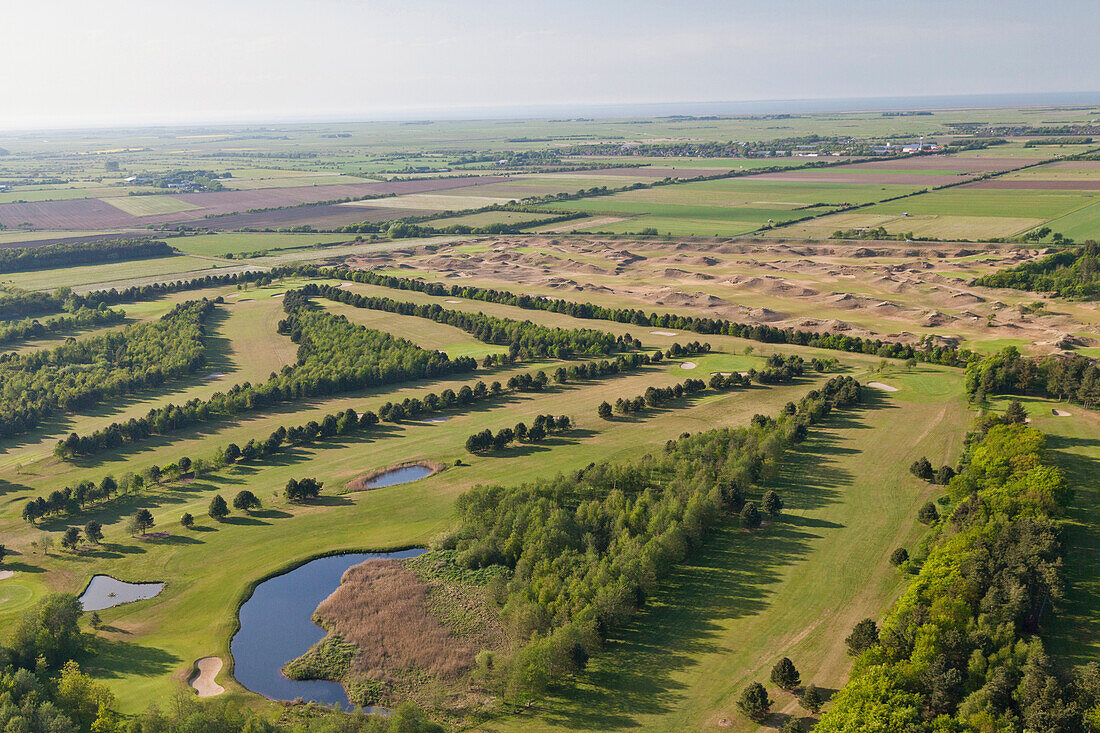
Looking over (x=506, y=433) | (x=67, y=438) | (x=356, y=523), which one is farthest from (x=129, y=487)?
(x=506, y=433)

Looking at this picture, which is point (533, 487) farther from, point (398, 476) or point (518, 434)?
point (398, 476)

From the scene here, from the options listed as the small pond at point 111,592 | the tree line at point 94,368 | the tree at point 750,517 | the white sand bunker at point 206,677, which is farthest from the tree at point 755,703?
the tree line at point 94,368

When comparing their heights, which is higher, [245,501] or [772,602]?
[245,501]

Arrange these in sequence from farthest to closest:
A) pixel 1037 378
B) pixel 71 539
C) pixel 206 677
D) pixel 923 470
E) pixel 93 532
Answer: pixel 1037 378
pixel 923 470
pixel 93 532
pixel 71 539
pixel 206 677

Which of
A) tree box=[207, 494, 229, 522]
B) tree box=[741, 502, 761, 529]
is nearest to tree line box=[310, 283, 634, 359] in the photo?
tree box=[207, 494, 229, 522]

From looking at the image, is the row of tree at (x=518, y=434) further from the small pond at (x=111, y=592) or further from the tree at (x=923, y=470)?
the tree at (x=923, y=470)

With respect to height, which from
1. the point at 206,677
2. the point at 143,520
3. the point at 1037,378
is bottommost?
the point at 206,677

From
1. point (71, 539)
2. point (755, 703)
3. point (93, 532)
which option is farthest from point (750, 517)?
point (71, 539)
